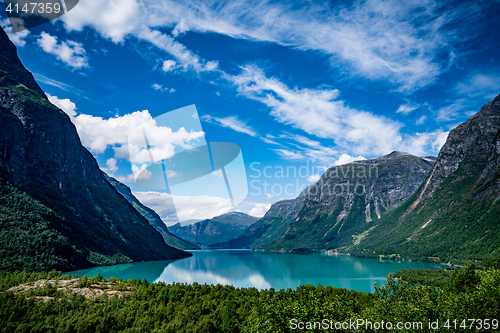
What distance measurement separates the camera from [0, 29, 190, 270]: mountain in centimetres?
8644

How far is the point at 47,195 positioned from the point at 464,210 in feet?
741

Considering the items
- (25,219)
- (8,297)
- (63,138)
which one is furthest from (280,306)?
(63,138)

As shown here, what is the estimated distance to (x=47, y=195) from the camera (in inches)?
4434

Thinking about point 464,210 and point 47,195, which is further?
point 464,210

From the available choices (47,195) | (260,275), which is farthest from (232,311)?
(47,195)

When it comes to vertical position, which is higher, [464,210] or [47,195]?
[47,195]

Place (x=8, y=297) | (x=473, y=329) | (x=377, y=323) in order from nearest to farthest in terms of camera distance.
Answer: (x=473, y=329) < (x=377, y=323) < (x=8, y=297)

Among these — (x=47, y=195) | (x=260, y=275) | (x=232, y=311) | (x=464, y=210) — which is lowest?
(x=260, y=275)

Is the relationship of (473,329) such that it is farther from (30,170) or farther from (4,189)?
(30,170)

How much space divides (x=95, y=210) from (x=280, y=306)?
15194 centimetres

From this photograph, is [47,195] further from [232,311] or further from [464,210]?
[464,210]

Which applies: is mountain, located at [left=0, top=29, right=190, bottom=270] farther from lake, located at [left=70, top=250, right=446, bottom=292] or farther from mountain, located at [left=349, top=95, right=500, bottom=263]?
mountain, located at [left=349, top=95, right=500, bottom=263]

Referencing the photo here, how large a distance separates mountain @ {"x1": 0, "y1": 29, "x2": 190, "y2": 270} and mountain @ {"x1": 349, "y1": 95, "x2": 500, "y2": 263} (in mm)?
170078

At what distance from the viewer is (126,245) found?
148 metres
